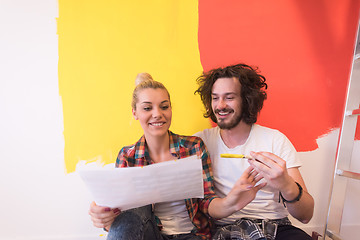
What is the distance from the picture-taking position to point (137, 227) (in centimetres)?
82

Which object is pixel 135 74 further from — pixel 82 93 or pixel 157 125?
pixel 157 125

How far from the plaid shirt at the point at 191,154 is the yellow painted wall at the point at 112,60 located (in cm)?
27

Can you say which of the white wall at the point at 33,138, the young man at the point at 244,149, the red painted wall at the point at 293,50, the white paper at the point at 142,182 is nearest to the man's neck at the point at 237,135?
the young man at the point at 244,149

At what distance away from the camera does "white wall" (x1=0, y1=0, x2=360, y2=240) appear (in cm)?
121

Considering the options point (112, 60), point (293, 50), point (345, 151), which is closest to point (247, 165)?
point (345, 151)

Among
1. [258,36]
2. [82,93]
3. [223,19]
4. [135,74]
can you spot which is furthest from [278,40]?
[82,93]

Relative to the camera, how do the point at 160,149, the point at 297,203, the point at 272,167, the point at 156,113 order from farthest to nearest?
the point at 160,149
the point at 156,113
the point at 297,203
the point at 272,167

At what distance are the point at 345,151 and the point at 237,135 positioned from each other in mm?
627

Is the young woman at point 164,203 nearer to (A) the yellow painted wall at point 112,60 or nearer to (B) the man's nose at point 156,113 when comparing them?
(B) the man's nose at point 156,113

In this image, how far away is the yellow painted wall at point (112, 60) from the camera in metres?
1.23

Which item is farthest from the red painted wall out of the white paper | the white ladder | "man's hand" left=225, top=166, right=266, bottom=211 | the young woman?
the white paper

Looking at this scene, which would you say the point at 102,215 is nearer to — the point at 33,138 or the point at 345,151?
the point at 33,138

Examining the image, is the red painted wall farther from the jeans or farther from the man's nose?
the jeans

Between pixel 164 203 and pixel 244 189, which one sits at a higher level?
pixel 244 189
